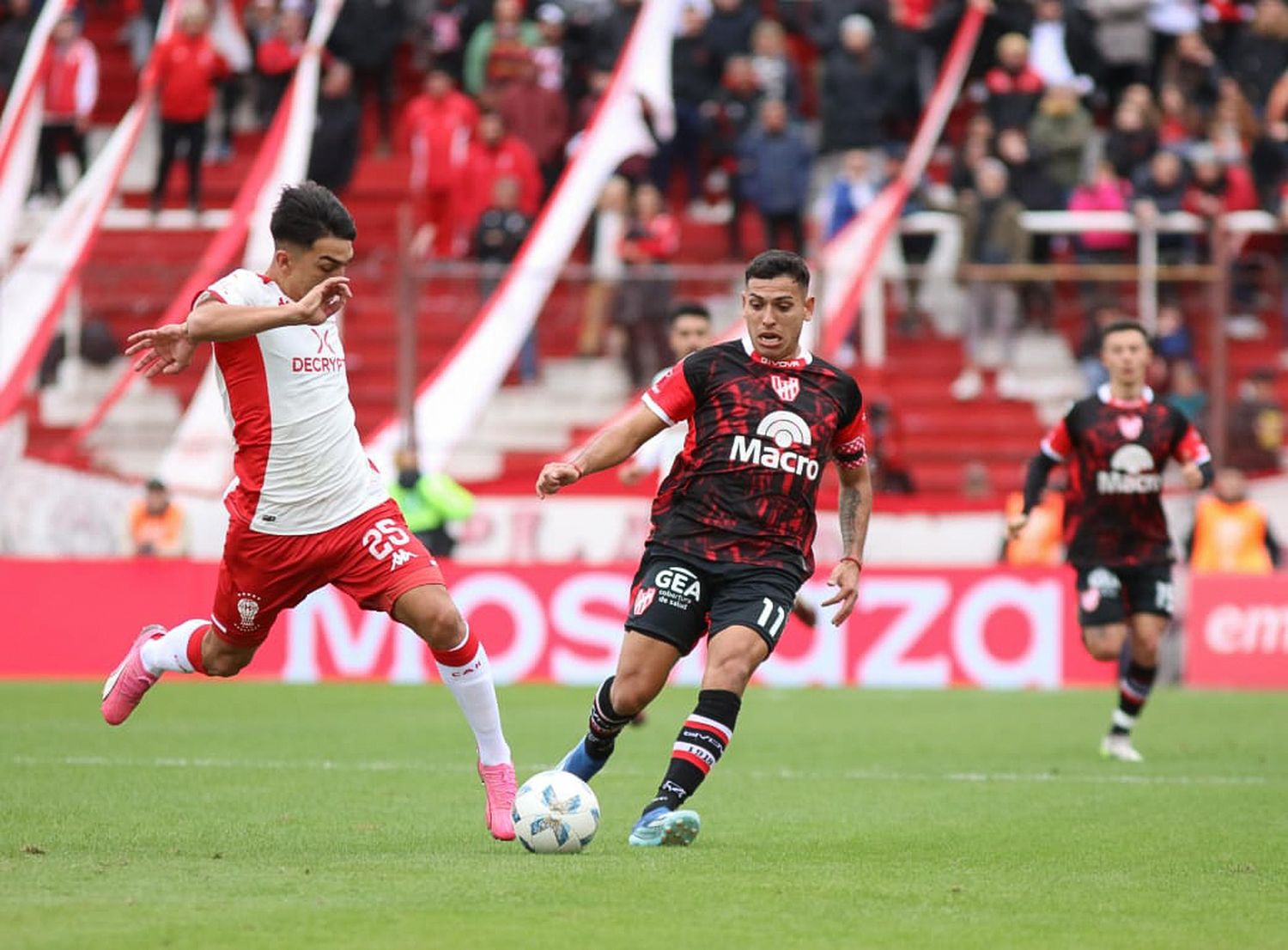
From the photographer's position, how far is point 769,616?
8.73 m

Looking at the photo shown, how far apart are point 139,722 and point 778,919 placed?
9.02 m

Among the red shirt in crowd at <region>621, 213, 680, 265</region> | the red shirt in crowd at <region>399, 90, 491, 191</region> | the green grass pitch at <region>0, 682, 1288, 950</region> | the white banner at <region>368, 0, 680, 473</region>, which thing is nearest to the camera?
the green grass pitch at <region>0, 682, 1288, 950</region>

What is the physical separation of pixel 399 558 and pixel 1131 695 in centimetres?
618

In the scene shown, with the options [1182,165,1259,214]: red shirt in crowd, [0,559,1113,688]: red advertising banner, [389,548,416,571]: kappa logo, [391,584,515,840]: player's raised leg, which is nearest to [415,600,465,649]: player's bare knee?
[391,584,515,840]: player's raised leg

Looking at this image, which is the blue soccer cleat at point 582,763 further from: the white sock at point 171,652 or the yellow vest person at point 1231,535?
the yellow vest person at point 1231,535

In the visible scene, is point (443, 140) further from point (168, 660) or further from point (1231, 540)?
point (168, 660)

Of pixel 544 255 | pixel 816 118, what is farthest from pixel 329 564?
pixel 816 118

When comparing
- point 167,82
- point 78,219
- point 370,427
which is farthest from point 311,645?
point 167,82

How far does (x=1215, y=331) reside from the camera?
20844mm

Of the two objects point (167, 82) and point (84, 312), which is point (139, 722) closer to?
point (84, 312)

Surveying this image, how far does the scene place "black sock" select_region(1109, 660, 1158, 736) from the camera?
13344 millimetres

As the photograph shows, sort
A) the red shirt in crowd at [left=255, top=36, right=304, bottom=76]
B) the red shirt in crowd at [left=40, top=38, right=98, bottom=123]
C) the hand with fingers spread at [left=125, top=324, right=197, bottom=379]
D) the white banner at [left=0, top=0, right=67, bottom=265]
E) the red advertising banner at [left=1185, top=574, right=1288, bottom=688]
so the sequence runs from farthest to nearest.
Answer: the red shirt in crowd at [left=255, top=36, right=304, bottom=76] → the red shirt in crowd at [left=40, top=38, right=98, bottom=123] → the white banner at [left=0, top=0, right=67, bottom=265] → the red advertising banner at [left=1185, top=574, right=1288, bottom=688] → the hand with fingers spread at [left=125, top=324, right=197, bottom=379]

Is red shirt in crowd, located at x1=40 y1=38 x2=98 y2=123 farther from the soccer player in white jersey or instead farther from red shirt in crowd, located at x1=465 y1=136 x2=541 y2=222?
the soccer player in white jersey

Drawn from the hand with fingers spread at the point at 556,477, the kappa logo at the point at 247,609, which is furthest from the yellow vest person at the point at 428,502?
the hand with fingers spread at the point at 556,477
